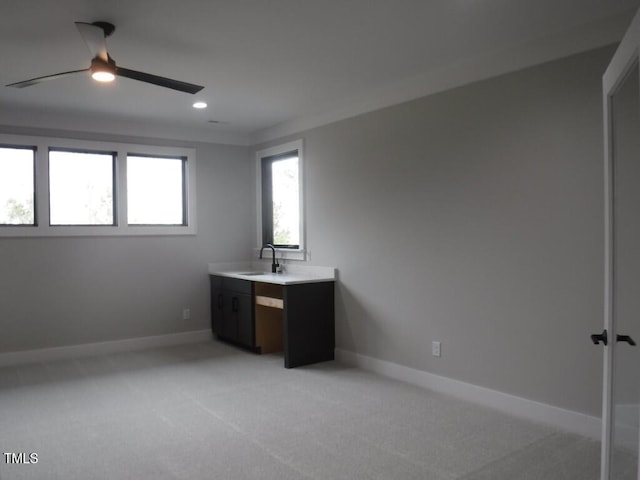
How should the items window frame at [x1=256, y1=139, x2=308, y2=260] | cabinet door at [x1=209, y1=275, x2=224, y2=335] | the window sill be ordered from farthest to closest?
cabinet door at [x1=209, y1=275, x2=224, y2=335] < window frame at [x1=256, y1=139, x2=308, y2=260] < the window sill

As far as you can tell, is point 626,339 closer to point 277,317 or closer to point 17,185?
point 277,317

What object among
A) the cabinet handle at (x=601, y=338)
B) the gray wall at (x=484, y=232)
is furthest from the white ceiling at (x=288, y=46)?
the cabinet handle at (x=601, y=338)

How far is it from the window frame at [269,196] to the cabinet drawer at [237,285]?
0.61m

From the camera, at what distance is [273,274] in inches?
212

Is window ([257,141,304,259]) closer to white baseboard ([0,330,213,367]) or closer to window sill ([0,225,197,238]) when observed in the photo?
window sill ([0,225,197,238])

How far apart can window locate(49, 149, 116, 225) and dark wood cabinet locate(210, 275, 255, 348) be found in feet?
4.61

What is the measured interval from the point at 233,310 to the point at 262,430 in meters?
2.40

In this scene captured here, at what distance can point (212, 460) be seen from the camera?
2.73 meters

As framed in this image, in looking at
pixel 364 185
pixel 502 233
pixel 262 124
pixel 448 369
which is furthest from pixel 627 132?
pixel 262 124

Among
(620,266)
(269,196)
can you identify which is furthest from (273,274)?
(620,266)

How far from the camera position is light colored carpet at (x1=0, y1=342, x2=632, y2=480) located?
8.59 feet

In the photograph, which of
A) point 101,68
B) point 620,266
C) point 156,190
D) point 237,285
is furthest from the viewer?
point 156,190

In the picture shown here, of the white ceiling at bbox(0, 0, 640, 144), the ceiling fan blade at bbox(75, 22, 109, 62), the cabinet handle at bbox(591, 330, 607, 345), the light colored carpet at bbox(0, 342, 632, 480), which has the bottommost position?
the light colored carpet at bbox(0, 342, 632, 480)

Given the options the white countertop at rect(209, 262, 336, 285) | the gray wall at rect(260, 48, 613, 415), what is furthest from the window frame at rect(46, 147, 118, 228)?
the gray wall at rect(260, 48, 613, 415)
